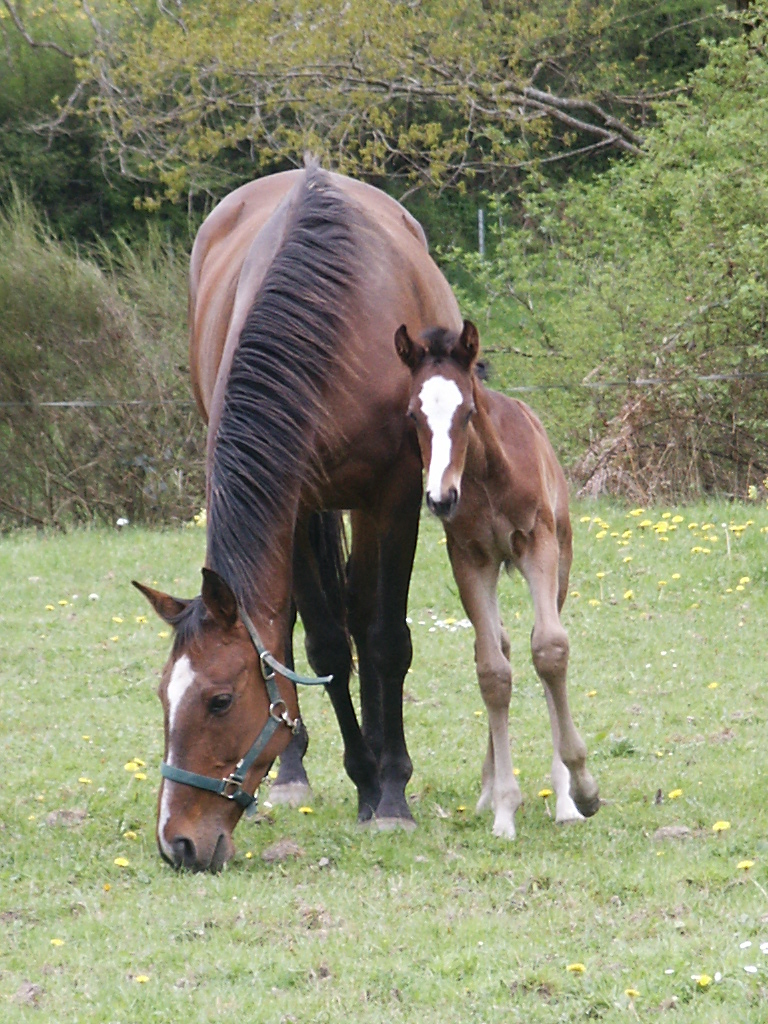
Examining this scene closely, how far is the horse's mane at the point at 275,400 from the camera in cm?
429

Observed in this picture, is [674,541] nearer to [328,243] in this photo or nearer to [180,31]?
[328,243]

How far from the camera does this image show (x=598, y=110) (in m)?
18.1

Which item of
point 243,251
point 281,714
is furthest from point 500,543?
point 243,251

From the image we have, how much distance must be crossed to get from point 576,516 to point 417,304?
533cm

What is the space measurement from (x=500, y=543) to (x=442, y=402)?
70 cm

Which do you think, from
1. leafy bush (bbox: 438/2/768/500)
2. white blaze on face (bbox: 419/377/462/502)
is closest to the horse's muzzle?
white blaze on face (bbox: 419/377/462/502)

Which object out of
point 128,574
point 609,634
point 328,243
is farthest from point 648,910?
point 128,574

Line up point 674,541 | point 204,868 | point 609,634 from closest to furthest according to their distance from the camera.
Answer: point 204,868 → point 609,634 → point 674,541

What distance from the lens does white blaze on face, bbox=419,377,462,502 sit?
422 centimetres

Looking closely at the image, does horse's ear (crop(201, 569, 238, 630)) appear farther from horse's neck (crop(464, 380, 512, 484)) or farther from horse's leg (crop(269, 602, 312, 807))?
horse's leg (crop(269, 602, 312, 807))

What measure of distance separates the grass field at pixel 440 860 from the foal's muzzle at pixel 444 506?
1.02m

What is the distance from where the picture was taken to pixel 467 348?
448 centimetres

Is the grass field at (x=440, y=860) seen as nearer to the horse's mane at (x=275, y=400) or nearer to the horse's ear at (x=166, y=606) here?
the horse's ear at (x=166, y=606)

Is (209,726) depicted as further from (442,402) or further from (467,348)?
(467,348)
